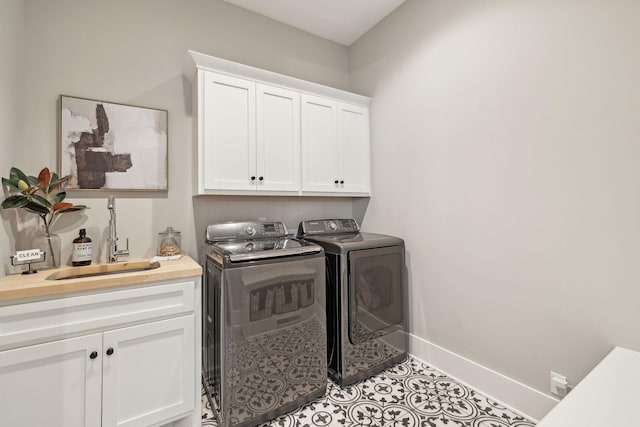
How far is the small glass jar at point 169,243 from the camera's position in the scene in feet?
6.35

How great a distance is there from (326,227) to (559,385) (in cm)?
178

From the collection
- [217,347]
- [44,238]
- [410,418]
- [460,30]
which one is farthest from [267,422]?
[460,30]

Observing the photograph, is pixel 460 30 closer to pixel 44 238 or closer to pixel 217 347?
pixel 217 347

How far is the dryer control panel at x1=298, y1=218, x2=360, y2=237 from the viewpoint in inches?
94.3

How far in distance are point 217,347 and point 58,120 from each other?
67.9 inches

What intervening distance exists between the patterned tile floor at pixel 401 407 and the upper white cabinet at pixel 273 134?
148cm

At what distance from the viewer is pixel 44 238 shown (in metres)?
1.70

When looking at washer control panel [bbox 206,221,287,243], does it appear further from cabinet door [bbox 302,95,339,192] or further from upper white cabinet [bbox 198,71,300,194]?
cabinet door [bbox 302,95,339,192]

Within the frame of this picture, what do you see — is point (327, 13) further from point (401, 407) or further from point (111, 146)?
point (401, 407)

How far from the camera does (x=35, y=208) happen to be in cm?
156

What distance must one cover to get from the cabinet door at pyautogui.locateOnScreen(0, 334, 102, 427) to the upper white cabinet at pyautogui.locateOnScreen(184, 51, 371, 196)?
1.06m

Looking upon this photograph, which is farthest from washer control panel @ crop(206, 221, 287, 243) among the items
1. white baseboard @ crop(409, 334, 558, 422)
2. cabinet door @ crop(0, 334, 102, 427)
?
white baseboard @ crop(409, 334, 558, 422)

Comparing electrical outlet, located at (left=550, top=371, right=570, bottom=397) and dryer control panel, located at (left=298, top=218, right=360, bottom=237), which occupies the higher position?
dryer control panel, located at (left=298, top=218, right=360, bottom=237)

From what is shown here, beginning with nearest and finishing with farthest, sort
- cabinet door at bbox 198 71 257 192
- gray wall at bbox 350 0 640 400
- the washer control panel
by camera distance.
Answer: gray wall at bbox 350 0 640 400 → cabinet door at bbox 198 71 257 192 → the washer control panel
